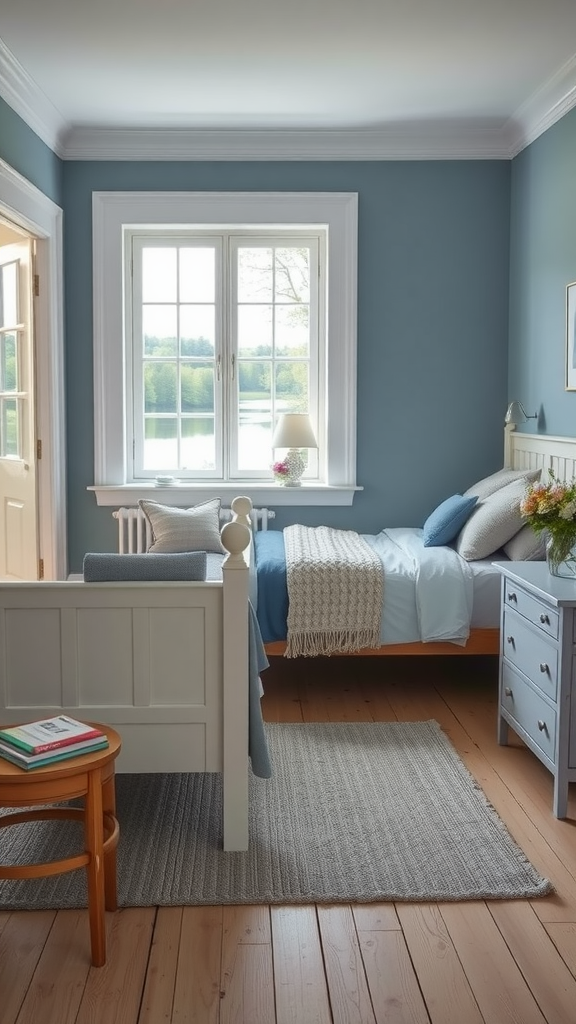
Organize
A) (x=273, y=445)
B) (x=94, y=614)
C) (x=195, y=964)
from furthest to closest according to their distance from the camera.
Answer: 1. (x=273, y=445)
2. (x=94, y=614)
3. (x=195, y=964)

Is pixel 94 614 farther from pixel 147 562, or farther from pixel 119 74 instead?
pixel 119 74

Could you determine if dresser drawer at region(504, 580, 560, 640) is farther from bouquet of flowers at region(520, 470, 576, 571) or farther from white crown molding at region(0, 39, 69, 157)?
white crown molding at region(0, 39, 69, 157)

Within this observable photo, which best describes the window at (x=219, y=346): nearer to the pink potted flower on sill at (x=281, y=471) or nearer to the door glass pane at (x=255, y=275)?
the door glass pane at (x=255, y=275)

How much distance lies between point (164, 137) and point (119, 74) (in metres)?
0.92

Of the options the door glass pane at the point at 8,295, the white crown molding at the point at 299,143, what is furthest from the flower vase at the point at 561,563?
the door glass pane at the point at 8,295

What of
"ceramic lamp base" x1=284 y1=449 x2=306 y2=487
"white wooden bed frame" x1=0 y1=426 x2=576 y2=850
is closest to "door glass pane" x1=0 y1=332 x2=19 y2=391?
"ceramic lamp base" x1=284 y1=449 x2=306 y2=487

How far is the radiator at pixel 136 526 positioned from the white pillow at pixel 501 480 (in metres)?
1.22

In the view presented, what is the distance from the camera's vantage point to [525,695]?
11.2ft

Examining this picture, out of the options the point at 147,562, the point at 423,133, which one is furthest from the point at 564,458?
the point at 147,562

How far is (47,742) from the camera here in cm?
228

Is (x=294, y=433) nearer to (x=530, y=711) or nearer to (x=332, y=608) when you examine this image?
(x=332, y=608)

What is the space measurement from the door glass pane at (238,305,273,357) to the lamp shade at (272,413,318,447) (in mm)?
536

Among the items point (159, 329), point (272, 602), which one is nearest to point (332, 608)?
point (272, 602)

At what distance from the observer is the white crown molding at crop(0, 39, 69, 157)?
13.8 feet
